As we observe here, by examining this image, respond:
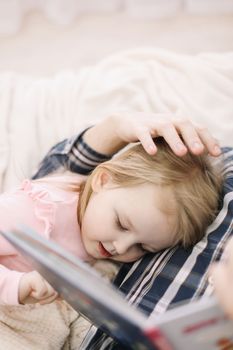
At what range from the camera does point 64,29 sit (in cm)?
177

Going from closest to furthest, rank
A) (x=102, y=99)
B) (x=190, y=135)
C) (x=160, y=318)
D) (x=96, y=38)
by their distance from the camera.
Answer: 1. (x=160, y=318)
2. (x=190, y=135)
3. (x=102, y=99)
4. (x=96, y=38)

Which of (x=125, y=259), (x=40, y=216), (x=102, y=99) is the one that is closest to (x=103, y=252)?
(x=125, y=259)

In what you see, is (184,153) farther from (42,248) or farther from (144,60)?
(144,60)

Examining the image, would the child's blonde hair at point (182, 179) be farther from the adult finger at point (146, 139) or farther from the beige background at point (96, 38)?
the beige background at point (96, 38)

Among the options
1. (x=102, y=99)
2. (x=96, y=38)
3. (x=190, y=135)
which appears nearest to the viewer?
(x=190, y=135)

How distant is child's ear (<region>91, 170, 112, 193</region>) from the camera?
1.03 metres

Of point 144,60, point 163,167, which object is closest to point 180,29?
point 144,60

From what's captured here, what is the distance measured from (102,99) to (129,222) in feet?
1.56

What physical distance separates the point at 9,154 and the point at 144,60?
0.47 meters

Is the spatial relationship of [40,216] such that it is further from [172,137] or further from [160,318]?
[160,318]

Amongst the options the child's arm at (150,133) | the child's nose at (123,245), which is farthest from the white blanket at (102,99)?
the child's nose at (123,245)

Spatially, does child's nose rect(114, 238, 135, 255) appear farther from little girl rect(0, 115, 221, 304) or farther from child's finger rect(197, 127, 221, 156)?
child's finger rect(197, 127, 221, 156)

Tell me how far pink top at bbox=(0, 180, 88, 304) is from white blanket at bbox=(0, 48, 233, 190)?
171mm

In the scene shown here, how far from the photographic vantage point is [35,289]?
0.86m
